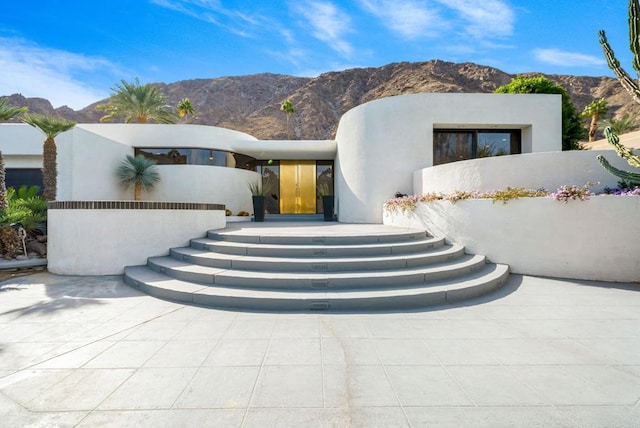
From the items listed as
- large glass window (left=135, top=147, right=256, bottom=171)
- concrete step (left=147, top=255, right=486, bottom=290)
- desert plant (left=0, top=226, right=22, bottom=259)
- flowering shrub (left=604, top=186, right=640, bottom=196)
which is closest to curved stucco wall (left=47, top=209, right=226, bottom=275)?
desert plant (left=0, top=226, right=22, bottom=259)

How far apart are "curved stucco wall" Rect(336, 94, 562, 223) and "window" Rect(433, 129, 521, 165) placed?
0.29m

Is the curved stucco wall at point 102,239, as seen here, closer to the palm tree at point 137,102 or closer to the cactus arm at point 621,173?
the cactus arm at point 621,173

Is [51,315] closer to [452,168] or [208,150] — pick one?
[452,168]

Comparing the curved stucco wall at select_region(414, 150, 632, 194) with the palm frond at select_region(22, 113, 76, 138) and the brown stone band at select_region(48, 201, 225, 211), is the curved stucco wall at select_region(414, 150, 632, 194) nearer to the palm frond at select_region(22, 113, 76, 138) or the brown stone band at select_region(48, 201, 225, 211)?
the brown stone band at select_region(48, 201, 225, 211)

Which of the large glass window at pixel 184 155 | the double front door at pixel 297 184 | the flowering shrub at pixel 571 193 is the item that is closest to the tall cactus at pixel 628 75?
the flowering shrub at pixel 571 193

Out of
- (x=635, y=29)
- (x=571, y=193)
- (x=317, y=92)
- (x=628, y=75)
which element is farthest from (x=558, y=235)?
(x=317, y=92)

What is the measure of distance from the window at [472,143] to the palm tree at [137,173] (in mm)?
11222

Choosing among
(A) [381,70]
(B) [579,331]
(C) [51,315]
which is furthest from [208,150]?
(A) [381,70]

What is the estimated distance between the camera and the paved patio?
181cm

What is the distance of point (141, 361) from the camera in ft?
7.97

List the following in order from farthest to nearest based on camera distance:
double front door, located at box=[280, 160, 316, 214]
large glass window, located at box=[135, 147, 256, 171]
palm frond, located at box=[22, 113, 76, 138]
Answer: double front door, located at box=[280, 160, 316, 214], large glass window, located at box=[135, 147, 256, 171], palm frond, located at box=[22, 113, 76, 138]

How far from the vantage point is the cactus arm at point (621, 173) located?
4.81m

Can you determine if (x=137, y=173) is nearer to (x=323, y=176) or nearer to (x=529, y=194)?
(x=323, y=176)

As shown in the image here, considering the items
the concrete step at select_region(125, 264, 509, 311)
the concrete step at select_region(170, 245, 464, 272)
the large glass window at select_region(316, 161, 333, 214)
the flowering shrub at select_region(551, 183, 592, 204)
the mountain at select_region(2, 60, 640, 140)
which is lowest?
the concrete step at select_region(125, 264, 509, 311)
